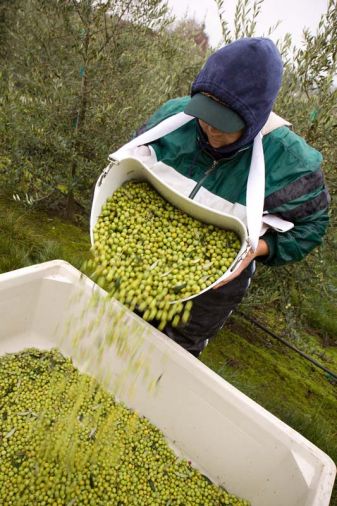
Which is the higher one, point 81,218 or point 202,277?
point 202,277

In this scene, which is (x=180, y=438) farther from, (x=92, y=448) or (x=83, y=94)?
(x=83, y=94)

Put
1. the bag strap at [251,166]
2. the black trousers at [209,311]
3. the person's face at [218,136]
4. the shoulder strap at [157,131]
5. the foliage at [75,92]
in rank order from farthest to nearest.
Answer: the foliage at [75,92] < the black trousers at [209,311] < the shoulder strap at [157,131] < the person's face at [218,136] < the bag strap at [251,166]

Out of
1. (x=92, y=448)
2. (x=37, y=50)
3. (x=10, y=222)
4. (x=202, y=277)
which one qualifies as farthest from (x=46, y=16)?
(x=92, y=448)

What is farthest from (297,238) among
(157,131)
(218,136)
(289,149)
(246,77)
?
(157,131)

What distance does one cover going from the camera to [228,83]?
2.16 meters

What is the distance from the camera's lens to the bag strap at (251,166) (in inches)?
89.6

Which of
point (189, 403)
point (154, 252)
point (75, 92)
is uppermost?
point (75, 92)

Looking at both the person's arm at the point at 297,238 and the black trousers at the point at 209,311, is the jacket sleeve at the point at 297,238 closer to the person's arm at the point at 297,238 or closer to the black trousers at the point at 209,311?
the person's arm at the point at 297,238

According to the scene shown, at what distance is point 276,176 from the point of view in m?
2.46

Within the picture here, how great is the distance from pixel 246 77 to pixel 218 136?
381 mm

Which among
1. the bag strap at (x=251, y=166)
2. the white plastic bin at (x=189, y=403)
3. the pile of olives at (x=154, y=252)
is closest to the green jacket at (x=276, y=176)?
the bag strap at (x=251, y=166)

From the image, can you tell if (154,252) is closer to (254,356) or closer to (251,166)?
(251,166)

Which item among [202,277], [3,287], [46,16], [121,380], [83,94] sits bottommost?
[121,380]

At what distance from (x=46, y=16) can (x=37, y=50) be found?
0.43m
